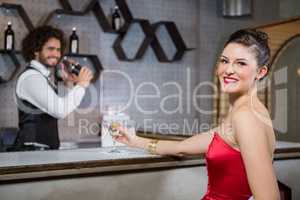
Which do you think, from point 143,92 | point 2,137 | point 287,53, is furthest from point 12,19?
point 287,53

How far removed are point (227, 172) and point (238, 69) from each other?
1.16 ft

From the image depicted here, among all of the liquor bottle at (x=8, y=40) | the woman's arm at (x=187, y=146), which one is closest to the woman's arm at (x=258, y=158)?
the woman's arm at (x=187, y=146)

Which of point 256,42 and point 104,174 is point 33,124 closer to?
point 104,174

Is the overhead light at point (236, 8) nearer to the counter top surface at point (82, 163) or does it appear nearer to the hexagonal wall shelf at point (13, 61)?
the hexagonal wall shelf at point (13, 61)

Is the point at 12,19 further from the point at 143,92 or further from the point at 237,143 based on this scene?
the point at 237,143

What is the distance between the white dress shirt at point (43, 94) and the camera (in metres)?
2.40

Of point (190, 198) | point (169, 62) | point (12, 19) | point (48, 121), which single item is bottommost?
point (190, 198)

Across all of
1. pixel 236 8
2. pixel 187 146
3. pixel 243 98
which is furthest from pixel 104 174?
pixel 236 8

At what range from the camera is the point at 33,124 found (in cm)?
257

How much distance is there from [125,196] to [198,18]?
11.9 ft

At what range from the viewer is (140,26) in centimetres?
459

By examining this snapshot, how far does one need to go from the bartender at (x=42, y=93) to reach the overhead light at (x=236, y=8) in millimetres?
2495

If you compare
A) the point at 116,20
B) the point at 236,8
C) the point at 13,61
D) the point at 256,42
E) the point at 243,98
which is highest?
the point at 236,8

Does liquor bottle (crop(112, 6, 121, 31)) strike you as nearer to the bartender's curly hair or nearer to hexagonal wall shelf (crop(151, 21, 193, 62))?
hexagonal wall shelf (crop(151, 21, 193, 62))
